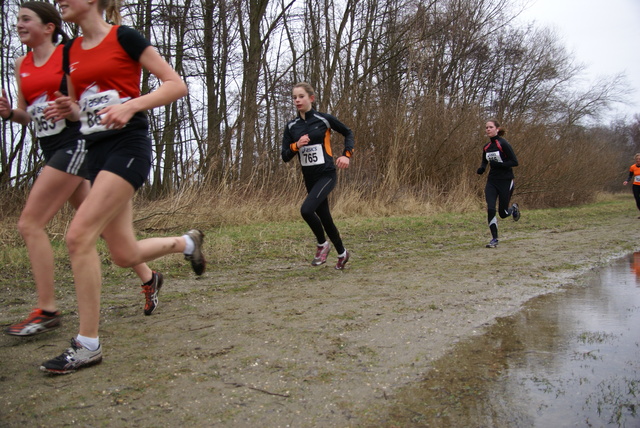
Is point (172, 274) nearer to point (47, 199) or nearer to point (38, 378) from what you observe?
point (47, 199)

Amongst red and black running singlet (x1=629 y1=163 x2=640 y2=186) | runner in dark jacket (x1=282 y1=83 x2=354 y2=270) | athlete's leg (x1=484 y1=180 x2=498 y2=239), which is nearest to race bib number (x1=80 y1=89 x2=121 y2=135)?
runner in dark jacket (x1=282 y1=83 x2=354 y2=270)

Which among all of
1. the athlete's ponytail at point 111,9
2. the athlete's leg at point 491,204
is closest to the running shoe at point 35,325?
the athlete's ponytail at point 111,9

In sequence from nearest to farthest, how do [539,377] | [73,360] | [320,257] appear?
[539,377]
[73,360]
[320,257]

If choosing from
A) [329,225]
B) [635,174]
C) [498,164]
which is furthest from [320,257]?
[635,174]

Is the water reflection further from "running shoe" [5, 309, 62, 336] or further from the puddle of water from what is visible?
"running shoe" [5, 309, 62, 336]

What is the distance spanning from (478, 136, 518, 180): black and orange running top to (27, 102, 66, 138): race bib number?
7.53m

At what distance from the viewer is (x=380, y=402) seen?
2.49 metres

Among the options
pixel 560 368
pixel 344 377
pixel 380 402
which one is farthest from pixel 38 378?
pixel 560 368

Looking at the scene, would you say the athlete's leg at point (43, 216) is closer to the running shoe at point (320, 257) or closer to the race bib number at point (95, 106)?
the race bib number at point (95, 106)

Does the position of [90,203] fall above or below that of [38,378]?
above

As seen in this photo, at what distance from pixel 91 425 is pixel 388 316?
7.41 feet

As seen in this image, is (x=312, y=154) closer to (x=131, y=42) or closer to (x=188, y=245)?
(x=188, y=245)

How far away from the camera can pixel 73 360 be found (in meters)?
2.91

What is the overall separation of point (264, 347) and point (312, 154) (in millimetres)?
3493
